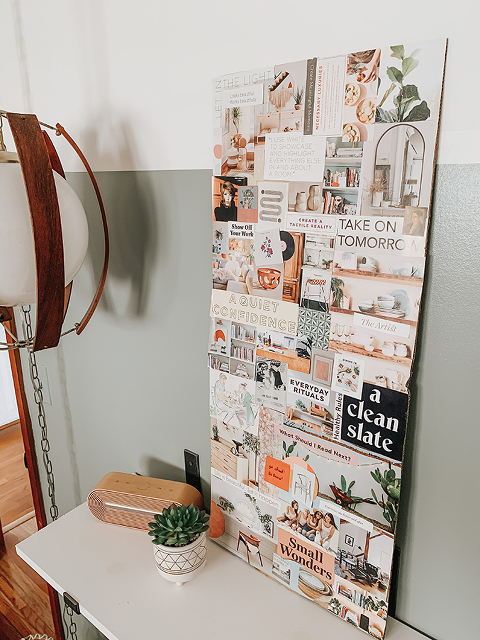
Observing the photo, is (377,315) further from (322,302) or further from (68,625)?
(68,625)

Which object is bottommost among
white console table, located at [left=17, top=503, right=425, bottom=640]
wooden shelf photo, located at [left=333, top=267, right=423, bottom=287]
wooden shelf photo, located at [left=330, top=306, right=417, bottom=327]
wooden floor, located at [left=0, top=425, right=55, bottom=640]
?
wooden floor, located at [left=0, top=425, right=55, bottom=640]

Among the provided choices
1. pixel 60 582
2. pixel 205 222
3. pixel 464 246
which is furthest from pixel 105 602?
pixel 464 246

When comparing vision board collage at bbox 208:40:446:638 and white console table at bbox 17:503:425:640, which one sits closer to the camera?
vision board collage at bbox 208:40:446:638

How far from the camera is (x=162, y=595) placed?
0.94 meters

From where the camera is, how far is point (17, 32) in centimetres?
125

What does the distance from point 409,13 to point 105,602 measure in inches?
44.4

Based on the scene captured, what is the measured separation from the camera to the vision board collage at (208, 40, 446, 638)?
71 centimetres

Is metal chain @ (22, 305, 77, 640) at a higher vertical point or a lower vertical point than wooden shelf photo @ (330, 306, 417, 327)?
lower

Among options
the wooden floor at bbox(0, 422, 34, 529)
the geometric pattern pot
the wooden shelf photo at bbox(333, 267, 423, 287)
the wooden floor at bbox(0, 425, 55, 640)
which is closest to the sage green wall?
the wooden shelf photo at bbox(333, 267, 423, 287)

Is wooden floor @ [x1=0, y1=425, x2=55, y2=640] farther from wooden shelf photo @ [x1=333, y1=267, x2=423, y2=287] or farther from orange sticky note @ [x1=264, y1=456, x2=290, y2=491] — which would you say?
wooden shelf photo @ [x1=333, y1=267, x2=423, y2=287]

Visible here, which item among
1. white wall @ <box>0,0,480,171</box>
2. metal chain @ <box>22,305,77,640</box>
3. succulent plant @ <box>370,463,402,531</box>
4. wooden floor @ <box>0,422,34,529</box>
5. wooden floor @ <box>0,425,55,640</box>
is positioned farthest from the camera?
wooden floor @ <box>0,422,34,529</box>

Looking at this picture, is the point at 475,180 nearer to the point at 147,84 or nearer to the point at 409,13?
the point at 409,13

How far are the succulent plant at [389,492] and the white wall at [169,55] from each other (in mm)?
498

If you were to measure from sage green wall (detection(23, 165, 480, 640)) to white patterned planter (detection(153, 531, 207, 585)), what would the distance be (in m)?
0.23
